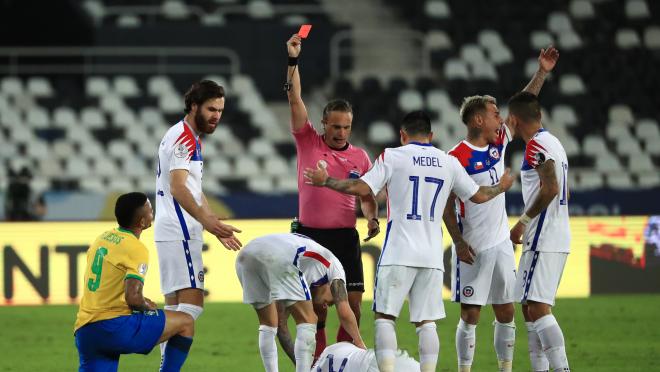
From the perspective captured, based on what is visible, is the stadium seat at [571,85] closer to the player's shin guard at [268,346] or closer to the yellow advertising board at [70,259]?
the yellow advertising board at [70,259]

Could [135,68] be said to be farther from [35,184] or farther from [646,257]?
[646,257]

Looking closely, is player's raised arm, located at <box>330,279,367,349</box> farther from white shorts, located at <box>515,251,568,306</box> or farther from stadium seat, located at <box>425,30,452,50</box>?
stadium seat, located at <box>425,30,452,50</box>

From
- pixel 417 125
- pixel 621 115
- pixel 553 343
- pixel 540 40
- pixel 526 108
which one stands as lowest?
pixel 553 343

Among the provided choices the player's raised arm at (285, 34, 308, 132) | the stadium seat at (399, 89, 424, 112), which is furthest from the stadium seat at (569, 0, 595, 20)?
the player's raised arm at (285, 34, 308, 132)

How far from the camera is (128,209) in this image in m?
6.82

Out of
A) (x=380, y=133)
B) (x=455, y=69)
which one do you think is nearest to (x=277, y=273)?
(x=380, y=133)

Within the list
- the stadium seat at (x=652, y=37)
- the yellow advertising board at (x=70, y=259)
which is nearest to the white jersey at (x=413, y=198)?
the yellow advertising board at (x=70, y=259)

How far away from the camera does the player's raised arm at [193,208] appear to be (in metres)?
6.93

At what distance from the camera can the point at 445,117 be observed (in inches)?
837

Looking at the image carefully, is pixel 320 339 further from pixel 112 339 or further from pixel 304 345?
pixel 112 339

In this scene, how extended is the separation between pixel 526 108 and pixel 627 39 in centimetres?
1631

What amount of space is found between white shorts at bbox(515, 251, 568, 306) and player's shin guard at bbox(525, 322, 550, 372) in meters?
0.23

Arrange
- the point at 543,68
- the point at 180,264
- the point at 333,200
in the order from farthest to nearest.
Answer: the point at 543,68 < the point at 333,200 < the point at 180,264

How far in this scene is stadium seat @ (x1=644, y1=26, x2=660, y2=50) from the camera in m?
23.0
